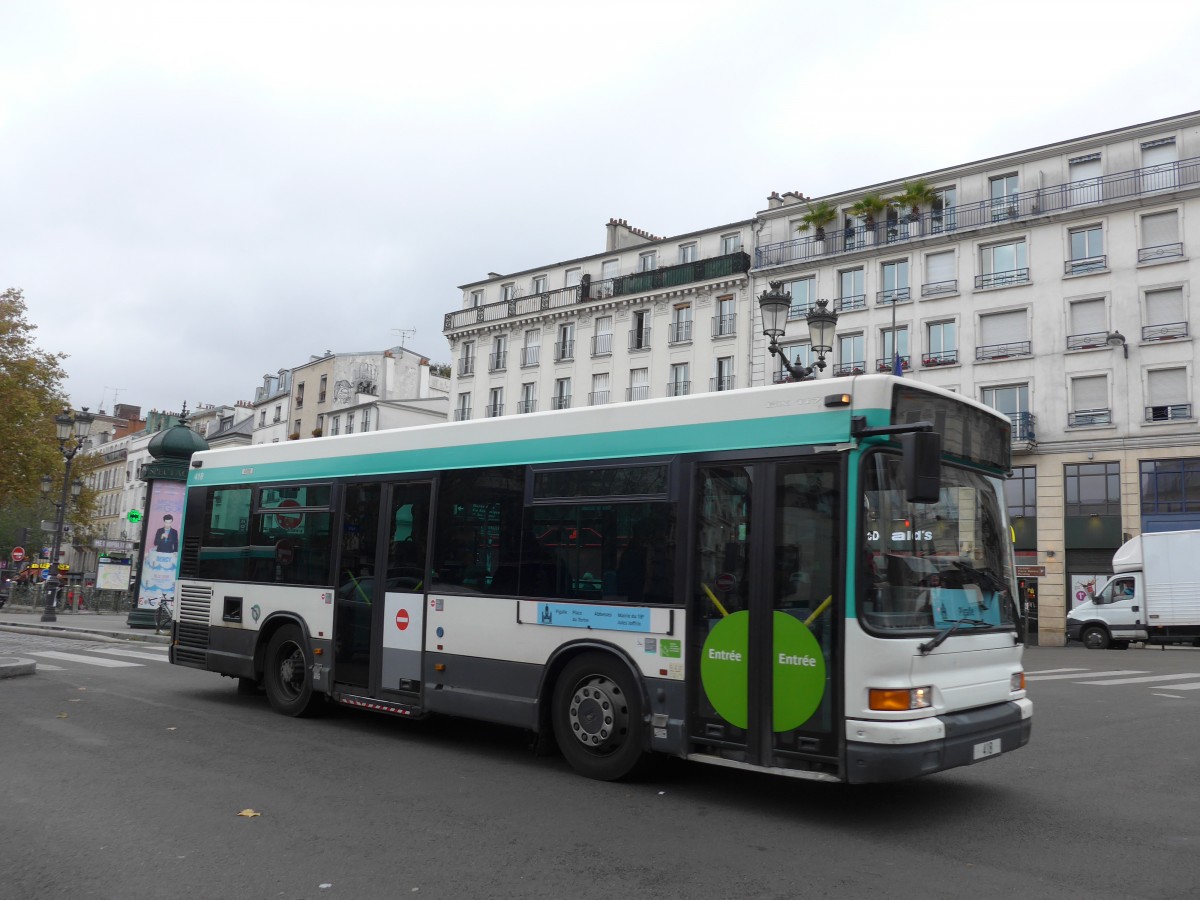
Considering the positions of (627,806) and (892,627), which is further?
(627,806)

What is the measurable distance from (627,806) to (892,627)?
2.14m

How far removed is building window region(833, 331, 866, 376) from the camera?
4278 centimetres

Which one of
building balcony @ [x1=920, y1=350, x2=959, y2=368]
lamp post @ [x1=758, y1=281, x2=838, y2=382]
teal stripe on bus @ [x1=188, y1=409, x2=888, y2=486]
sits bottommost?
teal stripe on bus @ [x1=188, y1=409, x2=888, y2=486]

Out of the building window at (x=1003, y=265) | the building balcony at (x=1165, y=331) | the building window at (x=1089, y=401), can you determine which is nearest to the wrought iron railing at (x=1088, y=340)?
the building window at (x=1089, y=401)

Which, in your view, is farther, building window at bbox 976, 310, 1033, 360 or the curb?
building window at bbox 976, 310, 1033, 360

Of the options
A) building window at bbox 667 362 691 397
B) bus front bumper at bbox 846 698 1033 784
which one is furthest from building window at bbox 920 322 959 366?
bus front bumper at bbox 846 698 1033 784

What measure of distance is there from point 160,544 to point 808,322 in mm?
18975

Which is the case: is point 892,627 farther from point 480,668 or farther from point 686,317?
point 686,317

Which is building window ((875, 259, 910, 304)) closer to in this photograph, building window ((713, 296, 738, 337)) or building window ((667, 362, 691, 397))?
building window ((713, 296, 738, 337))

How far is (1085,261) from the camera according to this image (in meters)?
38.0

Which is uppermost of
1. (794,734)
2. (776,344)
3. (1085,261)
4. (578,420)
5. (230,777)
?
(1085,261)

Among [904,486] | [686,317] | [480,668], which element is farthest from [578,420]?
[686,317]

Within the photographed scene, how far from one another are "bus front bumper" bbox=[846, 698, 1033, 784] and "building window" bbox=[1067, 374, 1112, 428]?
3425 centimetres

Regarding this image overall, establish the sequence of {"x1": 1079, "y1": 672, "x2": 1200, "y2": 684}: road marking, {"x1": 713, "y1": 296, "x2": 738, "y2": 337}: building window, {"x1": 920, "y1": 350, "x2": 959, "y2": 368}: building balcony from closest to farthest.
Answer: {"x1": 1079, "y1": 672, "x2": 1200, "y2": 684}: road marking → {"x1": 920, "y1": 350, "x2": 959, "y2": 368}: building balcony → {"x1": 713, "y1": 296, "x2": 738, "y2": 337}: building window
